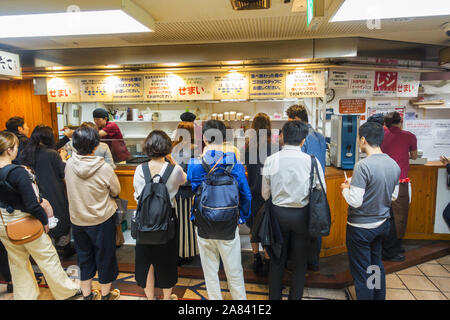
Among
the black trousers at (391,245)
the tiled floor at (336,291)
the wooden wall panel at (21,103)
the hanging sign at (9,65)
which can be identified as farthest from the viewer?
the wooden wall panel at (21,103)

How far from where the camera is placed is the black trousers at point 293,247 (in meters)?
2.30

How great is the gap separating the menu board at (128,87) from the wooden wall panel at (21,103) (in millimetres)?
2341

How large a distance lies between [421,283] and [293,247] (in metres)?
1.78

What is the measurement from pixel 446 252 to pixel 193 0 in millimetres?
4279

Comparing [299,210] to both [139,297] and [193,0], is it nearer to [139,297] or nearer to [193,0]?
[139,297]

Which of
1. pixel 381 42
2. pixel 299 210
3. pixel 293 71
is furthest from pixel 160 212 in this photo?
pixel 381 42

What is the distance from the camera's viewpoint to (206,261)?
2.36 m

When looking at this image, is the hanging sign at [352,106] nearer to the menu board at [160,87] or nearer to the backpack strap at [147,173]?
the menu board at [160,87]

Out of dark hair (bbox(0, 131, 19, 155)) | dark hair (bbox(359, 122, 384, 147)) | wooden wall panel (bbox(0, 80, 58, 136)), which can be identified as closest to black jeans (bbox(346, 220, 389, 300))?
dark hair (bbox(359, 122, 384, 147))

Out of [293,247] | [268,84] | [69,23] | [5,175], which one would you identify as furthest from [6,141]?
[268,84]

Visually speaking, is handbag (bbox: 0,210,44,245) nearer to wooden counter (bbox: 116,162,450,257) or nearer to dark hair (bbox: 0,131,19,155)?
dark hair (bbox: 0,131,19,155)

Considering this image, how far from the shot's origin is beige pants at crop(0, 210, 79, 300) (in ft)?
8.18

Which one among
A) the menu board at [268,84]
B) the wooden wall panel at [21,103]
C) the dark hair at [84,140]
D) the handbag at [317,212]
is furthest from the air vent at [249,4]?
the wooden wall panel at [21,103]

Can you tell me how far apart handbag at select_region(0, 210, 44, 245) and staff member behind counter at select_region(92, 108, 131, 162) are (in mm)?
1631
